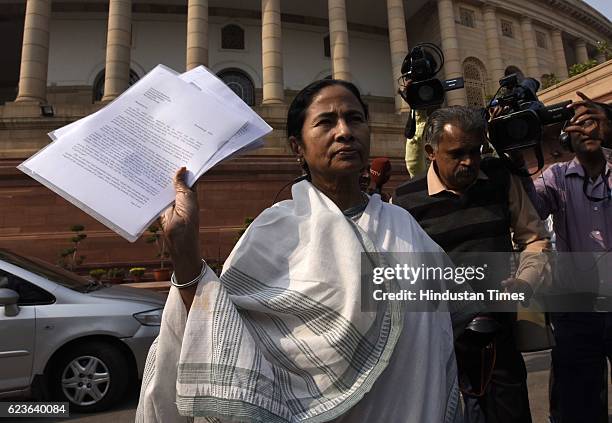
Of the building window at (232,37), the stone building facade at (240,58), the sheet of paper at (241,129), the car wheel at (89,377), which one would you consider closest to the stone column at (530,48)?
the stone building facade at (240,58)

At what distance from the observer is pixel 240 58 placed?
85.5 feet

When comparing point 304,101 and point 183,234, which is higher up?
point 304,101

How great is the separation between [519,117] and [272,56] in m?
19.5

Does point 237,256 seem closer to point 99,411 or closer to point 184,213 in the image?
point 184,213

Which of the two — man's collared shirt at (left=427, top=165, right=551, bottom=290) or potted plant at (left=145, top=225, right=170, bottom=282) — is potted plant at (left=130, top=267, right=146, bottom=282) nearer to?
potted plant at (left=145, top=225, right=170, bottom=282)

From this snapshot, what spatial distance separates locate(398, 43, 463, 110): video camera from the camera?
2.91 meters

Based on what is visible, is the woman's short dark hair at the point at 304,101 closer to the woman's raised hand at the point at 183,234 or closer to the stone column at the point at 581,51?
the woman's raised hand at the point at 183,234

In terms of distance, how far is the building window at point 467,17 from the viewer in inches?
1039

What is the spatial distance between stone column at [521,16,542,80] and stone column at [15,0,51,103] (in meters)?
26.9

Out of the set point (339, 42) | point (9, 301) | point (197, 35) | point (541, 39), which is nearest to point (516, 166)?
point (9, 301)

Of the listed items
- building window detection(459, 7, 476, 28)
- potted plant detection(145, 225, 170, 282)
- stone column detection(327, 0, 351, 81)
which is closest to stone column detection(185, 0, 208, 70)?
stone column detection(327, 0, 351, 81)

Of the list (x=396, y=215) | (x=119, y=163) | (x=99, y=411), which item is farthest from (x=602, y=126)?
(x=99, y=411)

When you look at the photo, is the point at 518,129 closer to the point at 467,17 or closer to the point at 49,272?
the point at 49,272

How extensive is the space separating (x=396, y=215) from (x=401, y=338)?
1.51 feet
